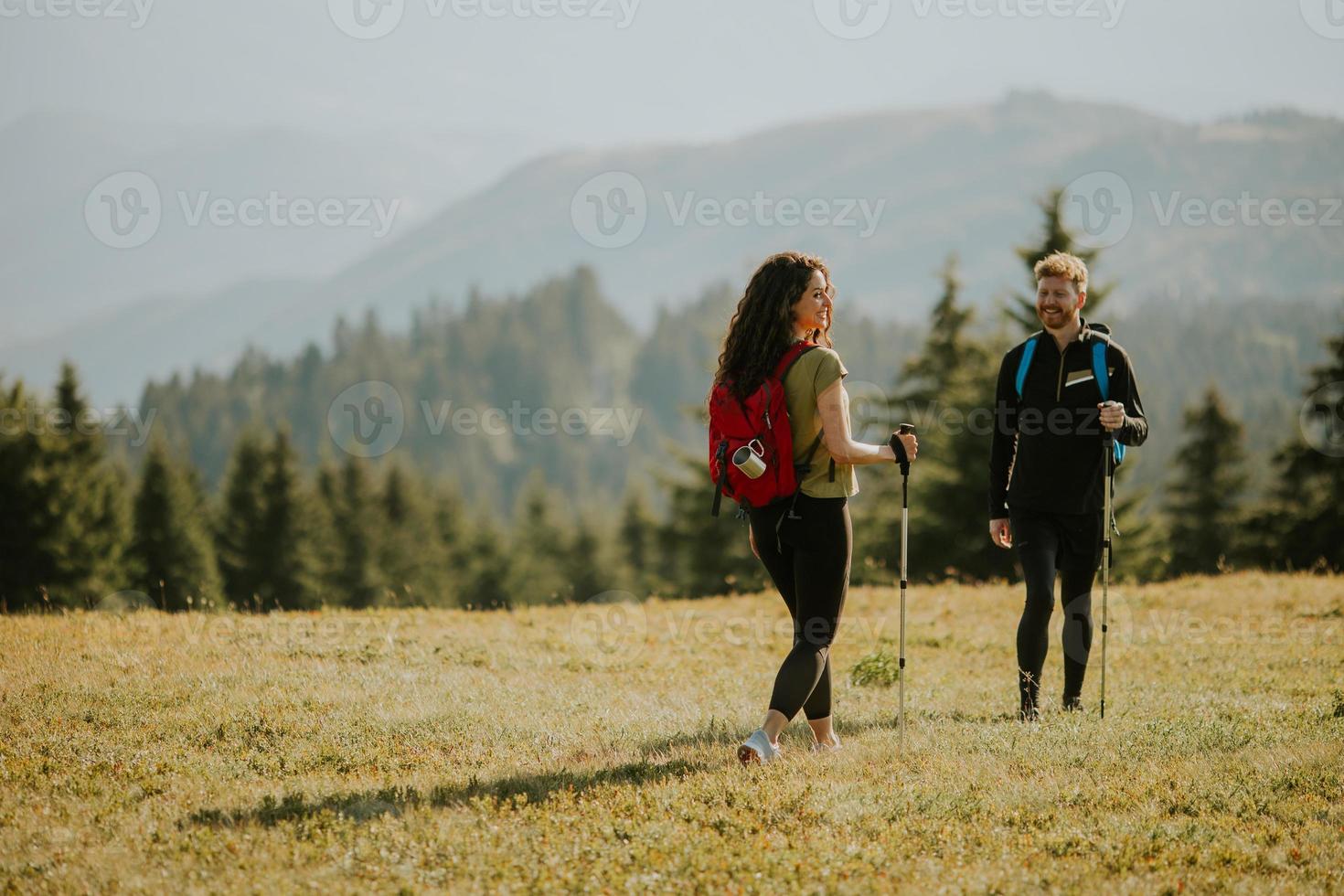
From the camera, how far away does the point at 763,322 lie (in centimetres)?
630

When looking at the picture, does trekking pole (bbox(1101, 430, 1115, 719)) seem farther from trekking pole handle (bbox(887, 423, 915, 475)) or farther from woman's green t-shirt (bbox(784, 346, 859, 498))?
woman's green t-shirt (bbox(784, 346, 859, 498))

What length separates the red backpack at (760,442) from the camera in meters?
6.16

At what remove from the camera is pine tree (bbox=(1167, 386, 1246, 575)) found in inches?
2073

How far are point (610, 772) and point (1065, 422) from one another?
4222mm

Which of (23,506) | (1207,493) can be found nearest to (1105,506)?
(23,506)

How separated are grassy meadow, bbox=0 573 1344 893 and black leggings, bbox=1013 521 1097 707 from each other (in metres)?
0.46

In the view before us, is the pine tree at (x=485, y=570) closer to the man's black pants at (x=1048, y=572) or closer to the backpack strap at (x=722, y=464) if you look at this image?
the man's black pants at (x=1048, y=572)

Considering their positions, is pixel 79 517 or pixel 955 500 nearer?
pixel 955 500

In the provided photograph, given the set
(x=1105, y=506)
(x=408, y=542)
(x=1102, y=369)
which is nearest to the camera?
(x=1102, y=369)

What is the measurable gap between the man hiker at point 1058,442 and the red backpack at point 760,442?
2.39 meters

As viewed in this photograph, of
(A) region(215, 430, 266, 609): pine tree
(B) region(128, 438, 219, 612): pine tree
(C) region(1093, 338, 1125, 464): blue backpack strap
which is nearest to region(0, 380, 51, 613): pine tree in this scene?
(B) region(128, 438, 219, 612): pine tree

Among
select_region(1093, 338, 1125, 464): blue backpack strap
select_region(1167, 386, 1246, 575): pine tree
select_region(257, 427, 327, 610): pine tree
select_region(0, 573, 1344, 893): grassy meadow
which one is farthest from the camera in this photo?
select_region(257, 427, 327, 610): pine tree

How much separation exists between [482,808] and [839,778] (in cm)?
214

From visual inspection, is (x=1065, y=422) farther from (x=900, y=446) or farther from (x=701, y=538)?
(x=701, y=538)
